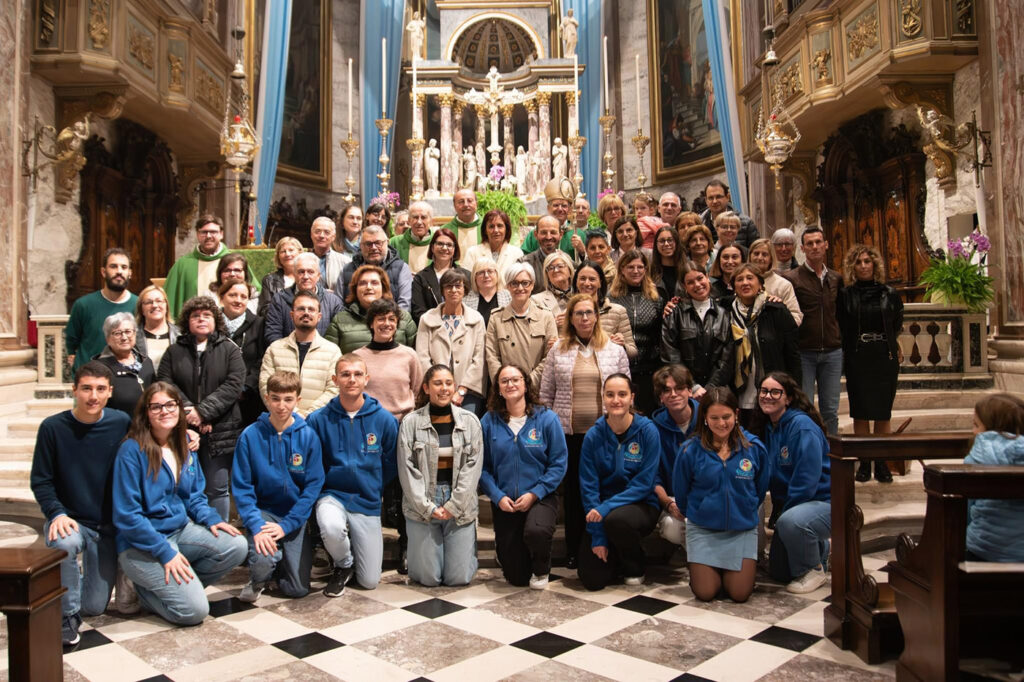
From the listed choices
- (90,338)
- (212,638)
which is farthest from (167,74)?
(212,638)

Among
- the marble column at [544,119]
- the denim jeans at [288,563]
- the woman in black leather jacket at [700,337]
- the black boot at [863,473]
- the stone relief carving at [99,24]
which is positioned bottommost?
the denim jeans at [288,563]

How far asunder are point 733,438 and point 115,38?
24.8 feet

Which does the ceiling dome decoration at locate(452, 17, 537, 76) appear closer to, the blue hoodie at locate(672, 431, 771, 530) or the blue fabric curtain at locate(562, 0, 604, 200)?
the blue fabric curtain at locate(562, 0, 604, 200)

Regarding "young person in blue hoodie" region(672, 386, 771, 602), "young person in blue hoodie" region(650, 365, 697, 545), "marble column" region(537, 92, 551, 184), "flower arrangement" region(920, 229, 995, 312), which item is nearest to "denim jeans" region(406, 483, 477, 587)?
"young person in blue hoodie" region(650, 365, 697, 545)

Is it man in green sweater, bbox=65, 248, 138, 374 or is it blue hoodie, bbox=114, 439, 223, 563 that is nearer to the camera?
blue hoodie, bbox=114, 439, 223, 563

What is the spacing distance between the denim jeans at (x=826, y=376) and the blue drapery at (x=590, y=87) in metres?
10.5

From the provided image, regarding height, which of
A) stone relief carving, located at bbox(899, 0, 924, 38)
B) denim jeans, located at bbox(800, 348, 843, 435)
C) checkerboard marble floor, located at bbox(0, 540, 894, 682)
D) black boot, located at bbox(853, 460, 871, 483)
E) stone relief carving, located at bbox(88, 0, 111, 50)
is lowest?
checkerboard marble floor, located at bbox(0, 540, 894, 682)

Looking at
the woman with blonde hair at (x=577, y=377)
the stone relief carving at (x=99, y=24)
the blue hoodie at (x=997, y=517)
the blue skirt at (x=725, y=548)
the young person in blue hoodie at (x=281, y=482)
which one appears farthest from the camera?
the stone relief carving at (x=99, y=24)

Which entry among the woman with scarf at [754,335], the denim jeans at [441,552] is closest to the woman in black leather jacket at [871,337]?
the woman with scarf at [754,335]

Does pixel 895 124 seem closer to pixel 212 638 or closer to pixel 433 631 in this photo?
pixel 433 631

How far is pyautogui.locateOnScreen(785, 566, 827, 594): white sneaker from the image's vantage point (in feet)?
12.6

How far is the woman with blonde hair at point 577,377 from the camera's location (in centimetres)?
443

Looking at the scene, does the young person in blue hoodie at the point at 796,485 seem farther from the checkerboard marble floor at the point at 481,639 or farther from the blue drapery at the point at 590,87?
the blue drapery at the point at 590,87

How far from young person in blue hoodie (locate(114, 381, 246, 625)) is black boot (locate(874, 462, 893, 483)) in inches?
161
